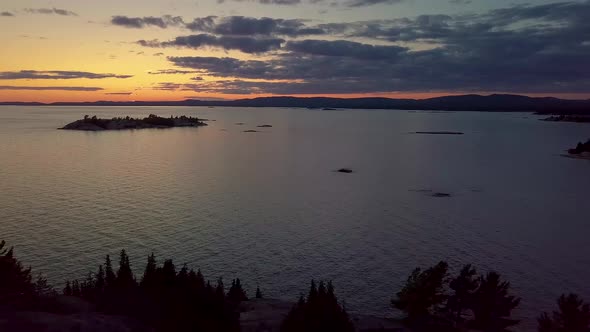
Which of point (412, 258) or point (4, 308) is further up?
point (4, 308)

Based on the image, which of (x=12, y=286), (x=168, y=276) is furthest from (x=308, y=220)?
(x=12, y=286)

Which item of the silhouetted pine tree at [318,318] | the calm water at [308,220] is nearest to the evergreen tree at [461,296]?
the calm water at [308,220]

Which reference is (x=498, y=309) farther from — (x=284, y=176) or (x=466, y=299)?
(x=284, y=176)

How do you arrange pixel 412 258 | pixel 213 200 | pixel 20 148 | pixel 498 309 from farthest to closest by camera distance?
pixel 20 148
pixel 213 200
pixel 412 258
pixel 498 309

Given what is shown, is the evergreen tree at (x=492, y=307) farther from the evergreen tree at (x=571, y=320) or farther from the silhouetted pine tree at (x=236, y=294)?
the silhouetted pine tree at (x=236, y=294)

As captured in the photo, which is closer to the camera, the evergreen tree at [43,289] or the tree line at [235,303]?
the tree line at [235,303]

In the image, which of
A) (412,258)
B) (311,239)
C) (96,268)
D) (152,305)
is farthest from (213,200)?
(152,305)
